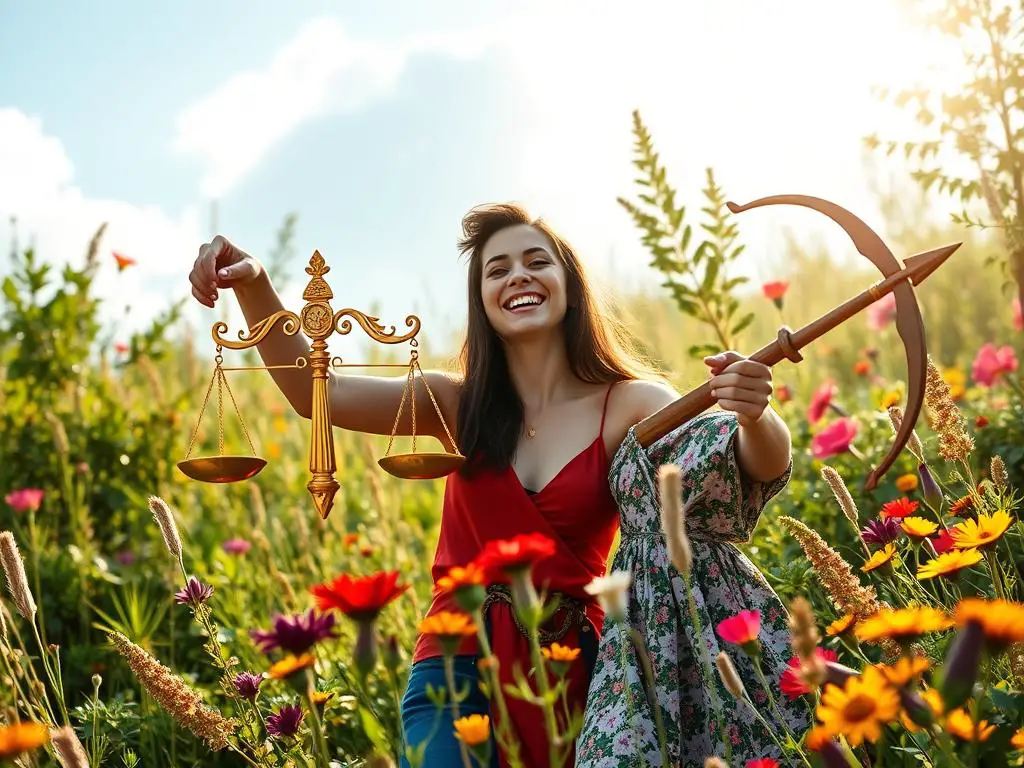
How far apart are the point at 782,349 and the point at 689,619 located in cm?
63

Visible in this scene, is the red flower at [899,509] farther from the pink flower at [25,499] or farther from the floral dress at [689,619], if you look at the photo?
the pink flower at [25,499]

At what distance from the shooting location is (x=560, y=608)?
2.35m

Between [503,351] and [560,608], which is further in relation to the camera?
[503,351]

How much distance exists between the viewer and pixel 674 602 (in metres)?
2.10

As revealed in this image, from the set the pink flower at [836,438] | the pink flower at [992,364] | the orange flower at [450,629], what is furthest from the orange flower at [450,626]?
the pink flower at [992,364]

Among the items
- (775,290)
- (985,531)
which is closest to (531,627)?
(985,531)

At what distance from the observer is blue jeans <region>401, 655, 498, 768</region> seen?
215 centimetres

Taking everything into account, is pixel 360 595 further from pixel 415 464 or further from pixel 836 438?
pixel 836 438

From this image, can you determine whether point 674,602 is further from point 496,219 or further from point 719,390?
point 496,219

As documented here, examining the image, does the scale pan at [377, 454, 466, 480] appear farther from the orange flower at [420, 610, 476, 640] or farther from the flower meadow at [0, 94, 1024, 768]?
the orange flower at [420, 610, 476, 640]

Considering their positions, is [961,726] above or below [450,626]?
below

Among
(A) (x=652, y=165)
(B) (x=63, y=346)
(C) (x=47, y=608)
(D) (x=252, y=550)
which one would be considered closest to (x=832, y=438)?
(A) (x=652, y=165)

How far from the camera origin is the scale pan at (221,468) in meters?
1.99

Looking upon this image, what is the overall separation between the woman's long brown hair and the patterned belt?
1.24 ft
